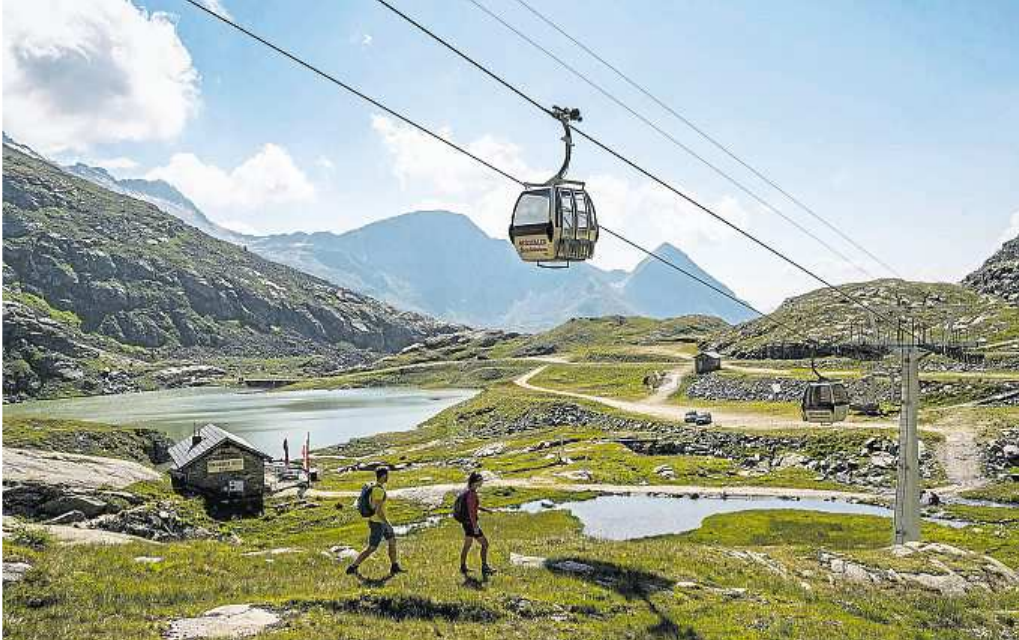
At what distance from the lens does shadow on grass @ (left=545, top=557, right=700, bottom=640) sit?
20.3 metres

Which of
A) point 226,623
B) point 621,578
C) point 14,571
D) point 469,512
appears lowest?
point 621,578

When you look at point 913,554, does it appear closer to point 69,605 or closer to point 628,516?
point 69,605

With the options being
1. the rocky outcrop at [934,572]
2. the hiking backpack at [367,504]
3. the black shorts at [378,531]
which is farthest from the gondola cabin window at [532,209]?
the rocky outcrop at [934,572]

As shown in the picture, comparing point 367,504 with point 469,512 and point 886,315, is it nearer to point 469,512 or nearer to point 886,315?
point 469,512

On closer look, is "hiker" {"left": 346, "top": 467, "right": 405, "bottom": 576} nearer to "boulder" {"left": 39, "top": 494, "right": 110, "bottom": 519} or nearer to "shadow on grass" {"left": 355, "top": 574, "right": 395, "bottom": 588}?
"shadow on grass" {"left": 355, "top": 574, "right": 395, "bottom": 588}

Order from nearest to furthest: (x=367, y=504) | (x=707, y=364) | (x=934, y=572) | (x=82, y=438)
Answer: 1. (x=367, y=504)
2. (x=934, y=572)
3. (x=82, y=438)
4. (x=707, y=364)

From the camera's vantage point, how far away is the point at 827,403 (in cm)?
3856

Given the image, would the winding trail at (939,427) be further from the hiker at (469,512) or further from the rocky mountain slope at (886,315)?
the hiker at (469,512)

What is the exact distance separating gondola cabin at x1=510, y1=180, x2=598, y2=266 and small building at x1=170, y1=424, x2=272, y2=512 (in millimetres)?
41620

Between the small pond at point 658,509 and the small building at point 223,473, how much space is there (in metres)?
20.2

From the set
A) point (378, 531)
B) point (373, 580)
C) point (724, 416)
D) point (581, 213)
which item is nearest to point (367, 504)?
point (378, 531)

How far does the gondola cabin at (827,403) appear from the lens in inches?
1516

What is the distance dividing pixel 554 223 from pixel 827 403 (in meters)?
23.5

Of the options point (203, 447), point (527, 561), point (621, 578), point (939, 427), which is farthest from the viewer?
point (939, 427)
